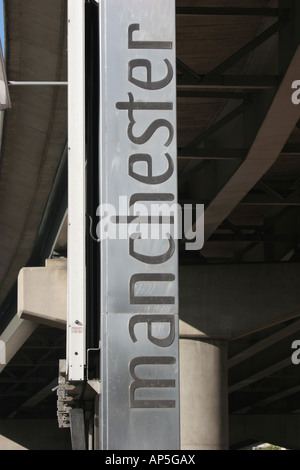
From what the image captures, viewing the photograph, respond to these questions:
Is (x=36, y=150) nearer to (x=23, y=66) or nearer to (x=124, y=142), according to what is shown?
(x=23, y=66)

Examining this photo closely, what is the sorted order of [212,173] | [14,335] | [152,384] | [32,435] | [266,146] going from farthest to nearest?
[32,435], [14,335], [212,173], [266,146], [152,384]

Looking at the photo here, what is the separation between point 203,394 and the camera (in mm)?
24812

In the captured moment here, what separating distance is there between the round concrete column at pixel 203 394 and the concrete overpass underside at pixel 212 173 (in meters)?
0.02

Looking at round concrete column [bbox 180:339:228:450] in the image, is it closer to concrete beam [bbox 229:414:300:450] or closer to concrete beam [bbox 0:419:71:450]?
concrete beam [bbox 229:414:300:450]

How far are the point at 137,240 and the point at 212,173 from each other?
37.2 feet

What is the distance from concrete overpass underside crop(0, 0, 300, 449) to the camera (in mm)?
16609

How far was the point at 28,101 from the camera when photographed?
21.8m

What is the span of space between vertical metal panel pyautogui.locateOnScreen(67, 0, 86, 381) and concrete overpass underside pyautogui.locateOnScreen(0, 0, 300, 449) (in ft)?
11.9

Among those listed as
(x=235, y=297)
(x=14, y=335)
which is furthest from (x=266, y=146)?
(x=14, y=335)

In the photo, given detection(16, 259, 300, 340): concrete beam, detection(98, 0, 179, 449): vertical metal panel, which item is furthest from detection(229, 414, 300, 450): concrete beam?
detection(98, 0, 179, 449): vertical metal panel

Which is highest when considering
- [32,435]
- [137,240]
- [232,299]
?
[32,435]

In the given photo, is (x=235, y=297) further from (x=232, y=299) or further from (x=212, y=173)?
(x=212, y=173)

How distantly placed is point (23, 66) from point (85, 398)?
5.62 meters
